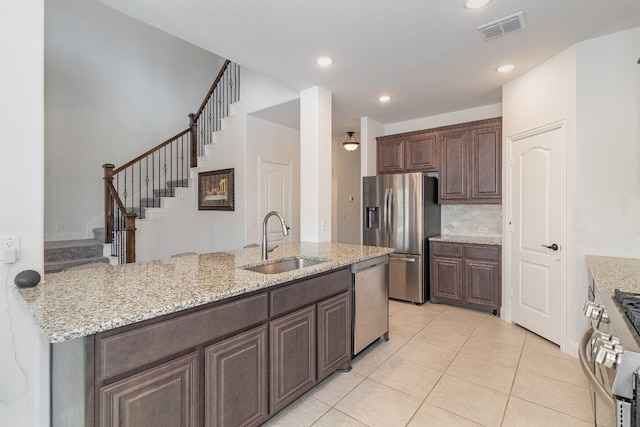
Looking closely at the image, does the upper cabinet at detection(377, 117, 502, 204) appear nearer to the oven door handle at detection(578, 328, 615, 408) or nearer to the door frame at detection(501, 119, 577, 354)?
the door frame at detection(501, 119, 577, 354)

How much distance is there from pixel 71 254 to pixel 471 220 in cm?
551

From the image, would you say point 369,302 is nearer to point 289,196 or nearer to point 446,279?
point 446,279

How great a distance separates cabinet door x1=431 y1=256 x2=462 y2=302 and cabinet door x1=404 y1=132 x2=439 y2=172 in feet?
4.29

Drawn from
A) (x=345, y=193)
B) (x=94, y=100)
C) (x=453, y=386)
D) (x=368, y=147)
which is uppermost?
(x=94, y=100)

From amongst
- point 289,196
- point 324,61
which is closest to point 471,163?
point 324,61

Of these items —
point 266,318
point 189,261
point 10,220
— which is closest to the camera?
point 10,220

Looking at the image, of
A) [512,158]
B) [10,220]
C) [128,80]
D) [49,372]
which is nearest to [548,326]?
[512,158]

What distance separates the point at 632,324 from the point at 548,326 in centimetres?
220

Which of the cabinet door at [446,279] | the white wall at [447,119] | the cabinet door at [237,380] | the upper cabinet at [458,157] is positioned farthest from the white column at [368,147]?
the cabinet door at [237,380]

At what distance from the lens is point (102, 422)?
1.15m

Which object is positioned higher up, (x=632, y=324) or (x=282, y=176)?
(x=282, y=176)

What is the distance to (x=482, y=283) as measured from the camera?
12.5ft

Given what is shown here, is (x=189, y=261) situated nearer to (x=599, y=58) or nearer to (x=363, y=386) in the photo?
(x=363, y=386)

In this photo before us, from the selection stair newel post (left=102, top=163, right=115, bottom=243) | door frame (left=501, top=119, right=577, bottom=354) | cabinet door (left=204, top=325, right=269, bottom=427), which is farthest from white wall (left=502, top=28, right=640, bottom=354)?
stair newel post (left=102, top=163, right=115, bottom=243)
